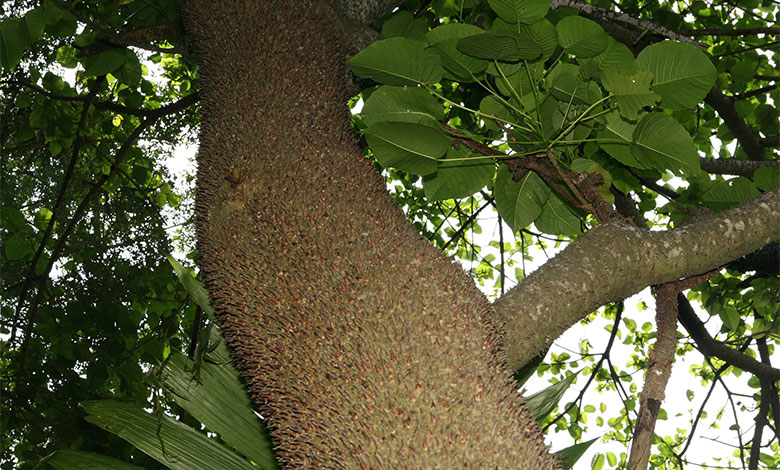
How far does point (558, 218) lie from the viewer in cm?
157

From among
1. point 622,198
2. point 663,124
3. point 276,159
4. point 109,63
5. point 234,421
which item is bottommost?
point 234,421

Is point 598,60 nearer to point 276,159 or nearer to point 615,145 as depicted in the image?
point 615,145

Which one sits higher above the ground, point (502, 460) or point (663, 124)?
point (663, 124)

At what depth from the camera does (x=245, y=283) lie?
2.98 ft

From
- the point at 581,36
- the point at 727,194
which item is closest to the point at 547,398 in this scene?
the point at 727,194

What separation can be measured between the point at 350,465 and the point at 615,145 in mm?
946

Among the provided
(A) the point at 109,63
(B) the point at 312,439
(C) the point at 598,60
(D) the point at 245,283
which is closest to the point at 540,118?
(C) the point at 598,60

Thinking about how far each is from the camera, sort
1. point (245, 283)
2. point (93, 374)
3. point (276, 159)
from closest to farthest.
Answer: point (245, 283), point (276, 159), point (93, 374)

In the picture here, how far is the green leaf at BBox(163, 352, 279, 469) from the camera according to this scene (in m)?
1.17

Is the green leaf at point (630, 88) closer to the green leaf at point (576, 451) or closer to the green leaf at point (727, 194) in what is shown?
the green leaf at point (727, 194)

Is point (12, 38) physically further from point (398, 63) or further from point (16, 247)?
point (16, 247)

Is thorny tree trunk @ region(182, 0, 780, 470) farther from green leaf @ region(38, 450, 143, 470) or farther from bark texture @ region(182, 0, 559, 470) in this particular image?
green leaf @ region(38, 450, 143, 470)

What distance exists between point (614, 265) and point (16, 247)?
3.14 m

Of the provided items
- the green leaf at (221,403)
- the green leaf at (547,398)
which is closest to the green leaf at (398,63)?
the green leaf at (221,403)
